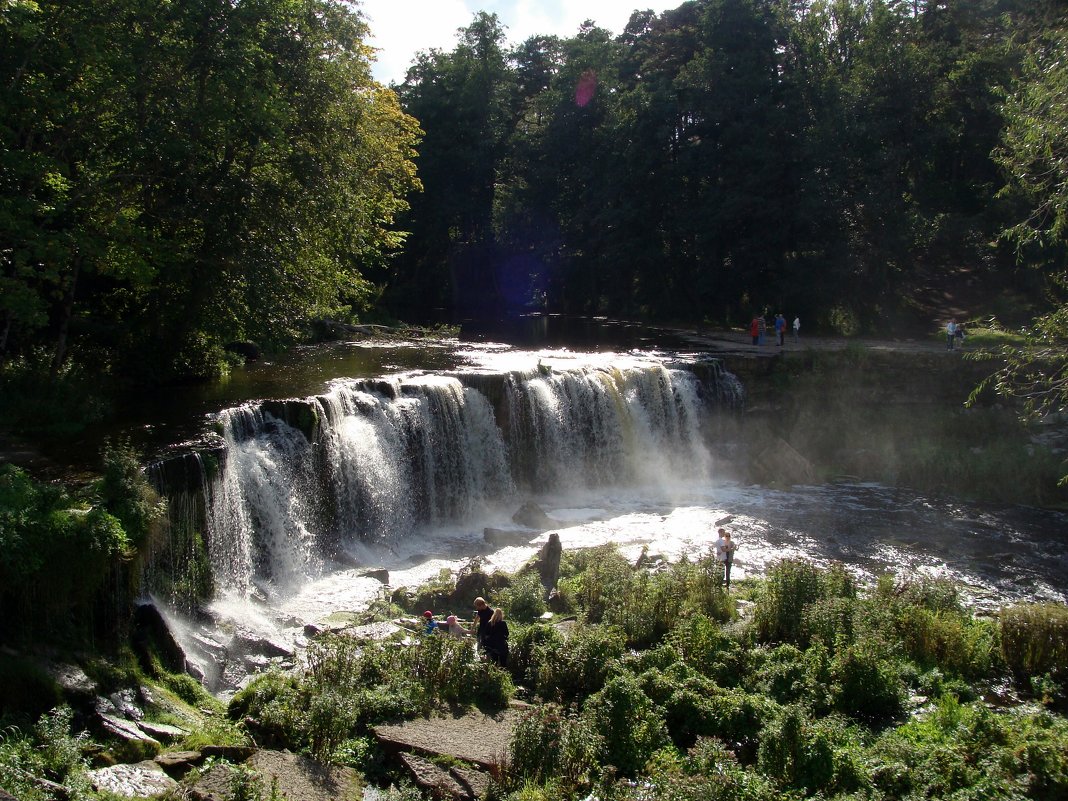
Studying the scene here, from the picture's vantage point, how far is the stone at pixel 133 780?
261 inches

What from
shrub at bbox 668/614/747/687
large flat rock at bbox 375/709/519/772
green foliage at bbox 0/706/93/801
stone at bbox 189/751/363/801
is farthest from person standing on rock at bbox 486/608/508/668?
green foliage at bbox 0/706/93/801

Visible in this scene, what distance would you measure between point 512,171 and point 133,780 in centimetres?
4731

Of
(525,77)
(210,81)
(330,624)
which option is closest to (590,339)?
(210,81)

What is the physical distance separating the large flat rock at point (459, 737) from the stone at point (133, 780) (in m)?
1.96

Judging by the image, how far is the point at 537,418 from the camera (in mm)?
21375

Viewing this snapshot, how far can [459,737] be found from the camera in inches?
321

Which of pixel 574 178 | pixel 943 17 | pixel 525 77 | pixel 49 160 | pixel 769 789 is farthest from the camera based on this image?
pixel 525 77

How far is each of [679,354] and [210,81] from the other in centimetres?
1646

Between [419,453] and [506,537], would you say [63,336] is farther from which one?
[506,537]

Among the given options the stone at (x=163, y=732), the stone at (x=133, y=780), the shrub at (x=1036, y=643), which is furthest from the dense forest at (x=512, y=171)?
the stone at (x=133, y=780)

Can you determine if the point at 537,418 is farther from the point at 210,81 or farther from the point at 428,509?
the point at 210,81

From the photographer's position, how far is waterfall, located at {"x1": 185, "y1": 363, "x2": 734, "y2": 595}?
15016mm

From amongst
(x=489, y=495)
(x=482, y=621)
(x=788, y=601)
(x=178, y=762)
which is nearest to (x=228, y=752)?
(x=178, y=762)

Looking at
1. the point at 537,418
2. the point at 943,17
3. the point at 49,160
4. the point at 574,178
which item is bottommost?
the point at 537,418
